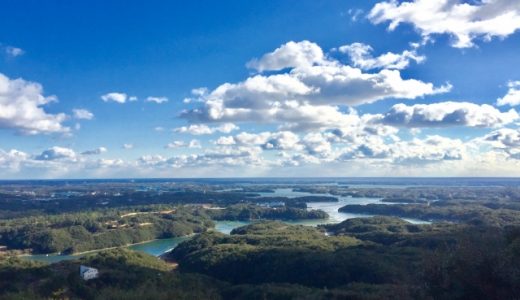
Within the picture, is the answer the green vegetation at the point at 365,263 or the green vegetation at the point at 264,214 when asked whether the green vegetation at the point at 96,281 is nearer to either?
the green vegetation at the point at 365,263

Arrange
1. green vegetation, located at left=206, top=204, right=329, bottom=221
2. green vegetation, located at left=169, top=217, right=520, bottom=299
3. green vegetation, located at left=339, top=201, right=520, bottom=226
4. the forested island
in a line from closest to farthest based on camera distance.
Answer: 1. green vegetation, located at left=169, top=217, right=520, bottom=299
2. the forested island
3. green vegetation, located at left=339, top=201, right=520, bottom=226
4. green vegetation, located at left=206, top=204, right=329, bottom=221

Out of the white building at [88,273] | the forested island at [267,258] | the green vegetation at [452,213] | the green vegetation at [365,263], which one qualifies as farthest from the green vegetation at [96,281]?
the green vegetation at [452,213]

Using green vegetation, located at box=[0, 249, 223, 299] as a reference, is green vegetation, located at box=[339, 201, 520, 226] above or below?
below

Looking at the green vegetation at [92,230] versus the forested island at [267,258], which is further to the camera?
the green vegetation at [92,230]

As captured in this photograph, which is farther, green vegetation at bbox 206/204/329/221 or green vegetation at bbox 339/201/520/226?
green vegetation at bbox 206/204/329/221

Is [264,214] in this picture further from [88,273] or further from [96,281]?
[96,281]

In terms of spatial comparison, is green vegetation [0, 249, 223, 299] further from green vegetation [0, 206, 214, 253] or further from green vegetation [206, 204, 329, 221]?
green vegetation [206, 204, 329, 221]

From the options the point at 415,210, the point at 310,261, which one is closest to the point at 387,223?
the point at 415,210

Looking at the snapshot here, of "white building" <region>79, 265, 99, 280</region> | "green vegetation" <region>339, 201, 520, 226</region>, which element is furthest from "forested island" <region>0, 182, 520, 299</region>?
"white building" <region>79, 265, 99, 280</region>

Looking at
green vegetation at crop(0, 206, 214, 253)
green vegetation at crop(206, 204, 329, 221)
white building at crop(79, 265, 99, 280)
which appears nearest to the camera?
white building at crop(79, 265, 99, 280)

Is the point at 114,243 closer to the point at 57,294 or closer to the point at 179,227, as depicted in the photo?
the point at 179,227

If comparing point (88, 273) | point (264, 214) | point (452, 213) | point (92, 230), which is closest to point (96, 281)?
point (88, 273)
